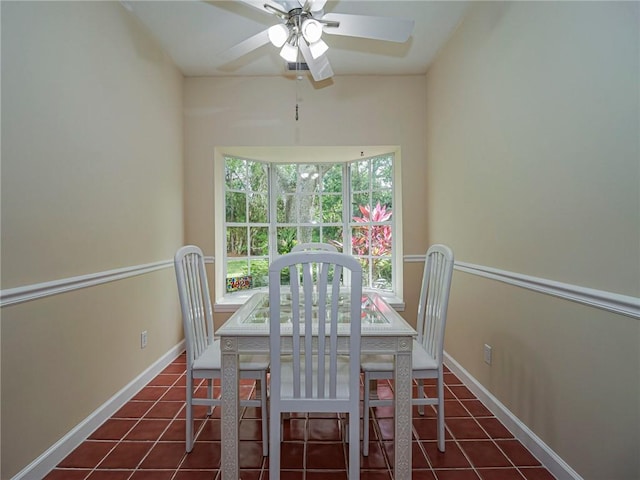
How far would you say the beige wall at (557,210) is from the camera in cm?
121

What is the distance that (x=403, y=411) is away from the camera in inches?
56.1

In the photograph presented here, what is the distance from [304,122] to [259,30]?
0.88 metres

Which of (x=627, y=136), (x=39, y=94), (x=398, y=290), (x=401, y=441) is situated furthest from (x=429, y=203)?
(x=39, y=94)

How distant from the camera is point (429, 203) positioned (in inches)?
126

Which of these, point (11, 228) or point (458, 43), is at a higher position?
point (458, 43)

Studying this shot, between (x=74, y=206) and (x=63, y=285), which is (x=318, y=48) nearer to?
(x=74, y=206)

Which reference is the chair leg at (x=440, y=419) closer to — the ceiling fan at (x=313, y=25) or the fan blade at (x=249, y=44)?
the ceiling fan at (x=313, y=25)

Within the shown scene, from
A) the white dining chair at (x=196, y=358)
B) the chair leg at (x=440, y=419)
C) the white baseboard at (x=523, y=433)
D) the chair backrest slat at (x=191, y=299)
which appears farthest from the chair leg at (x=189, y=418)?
the white baseboard at (x=523, y=433)

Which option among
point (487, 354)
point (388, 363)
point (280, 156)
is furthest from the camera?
point (280, 156)

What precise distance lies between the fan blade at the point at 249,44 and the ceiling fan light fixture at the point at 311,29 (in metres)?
0.29

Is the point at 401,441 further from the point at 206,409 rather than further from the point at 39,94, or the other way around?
the point at 39,94

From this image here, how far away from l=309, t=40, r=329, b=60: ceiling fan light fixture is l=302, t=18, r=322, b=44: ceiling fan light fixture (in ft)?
0.56

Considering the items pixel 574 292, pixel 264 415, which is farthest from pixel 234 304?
pixel 574 292

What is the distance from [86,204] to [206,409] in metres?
1.43
